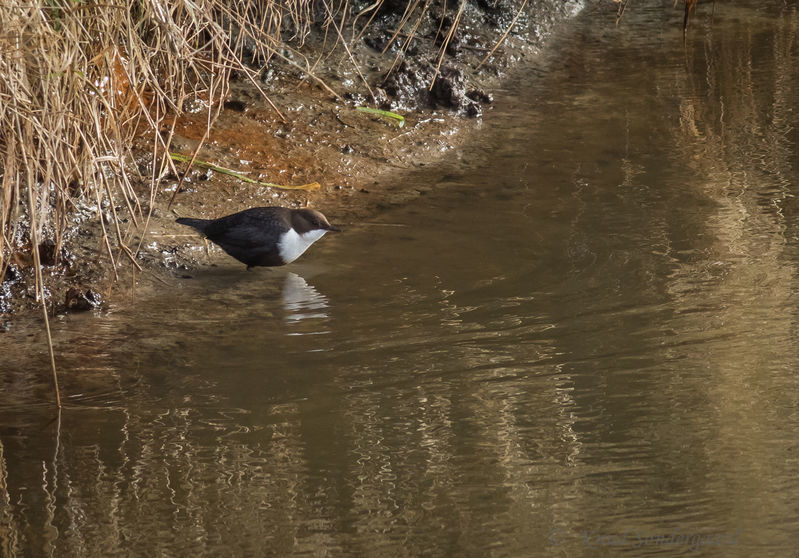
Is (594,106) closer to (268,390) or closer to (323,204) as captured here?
(323,204)

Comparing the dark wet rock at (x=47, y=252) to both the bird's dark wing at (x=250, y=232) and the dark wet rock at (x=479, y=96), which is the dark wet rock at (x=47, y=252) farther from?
the dark wet rock at (x=479, y=96)

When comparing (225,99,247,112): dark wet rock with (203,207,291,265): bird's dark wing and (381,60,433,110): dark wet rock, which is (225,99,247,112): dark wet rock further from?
(203,207,291,265): bird's dark wing

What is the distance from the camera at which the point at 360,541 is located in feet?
9.39

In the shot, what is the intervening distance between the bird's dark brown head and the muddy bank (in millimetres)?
553

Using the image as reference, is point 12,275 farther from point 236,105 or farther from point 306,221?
point 236,105

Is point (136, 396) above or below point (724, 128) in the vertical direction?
below

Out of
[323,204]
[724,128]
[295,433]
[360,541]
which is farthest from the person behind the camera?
[724,128]

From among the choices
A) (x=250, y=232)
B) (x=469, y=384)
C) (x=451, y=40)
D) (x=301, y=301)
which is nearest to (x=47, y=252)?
(x=250, y=232)

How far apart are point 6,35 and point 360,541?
2.28m

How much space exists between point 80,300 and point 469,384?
2.05 meters

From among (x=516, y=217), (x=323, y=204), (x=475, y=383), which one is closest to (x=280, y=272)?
(x=323, y=204)

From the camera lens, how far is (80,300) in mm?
4871

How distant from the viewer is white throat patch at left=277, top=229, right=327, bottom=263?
514 centimetres

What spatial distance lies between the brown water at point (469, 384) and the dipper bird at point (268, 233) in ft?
0.46
